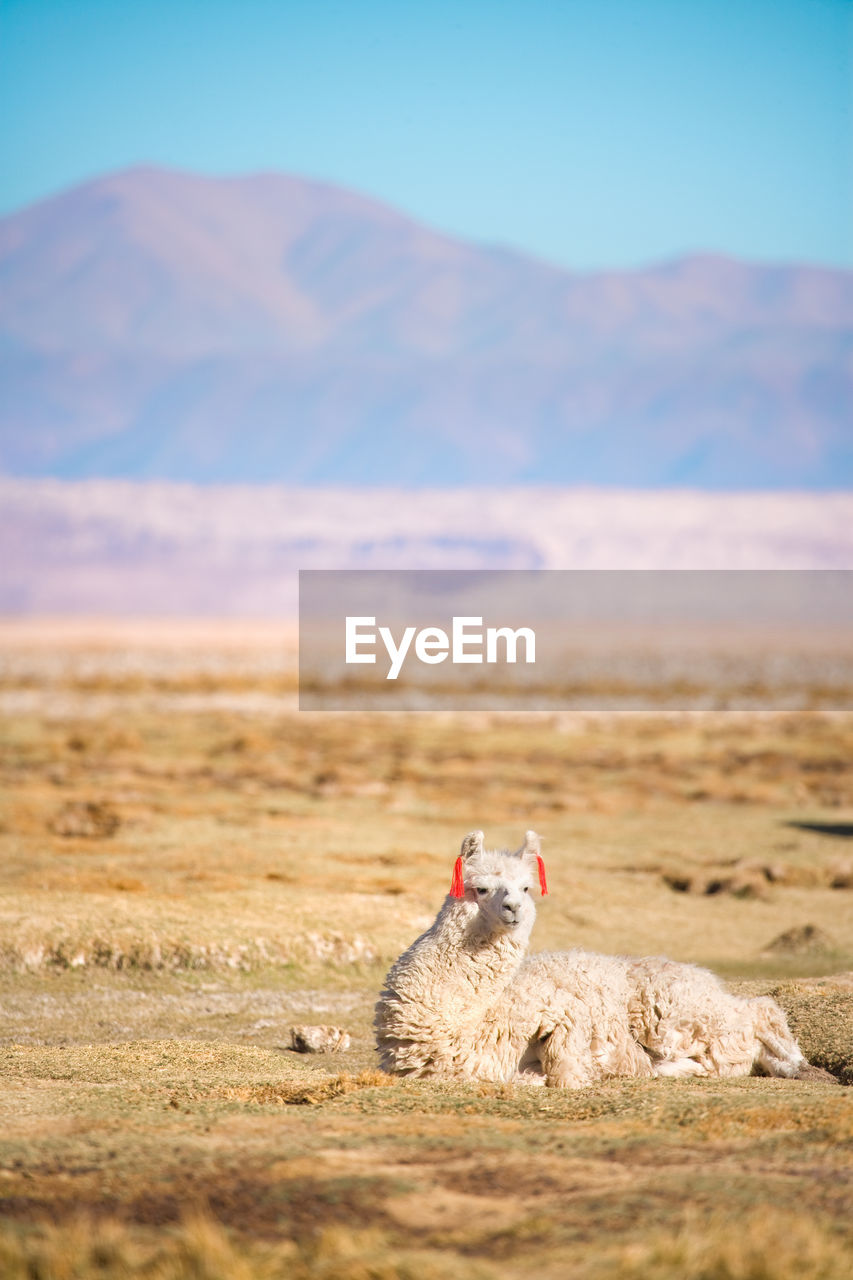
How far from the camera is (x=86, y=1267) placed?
4879mm

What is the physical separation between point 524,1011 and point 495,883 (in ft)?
2.32

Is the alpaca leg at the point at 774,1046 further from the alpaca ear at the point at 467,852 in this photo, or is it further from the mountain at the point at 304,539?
the mountain at the point at 304,539

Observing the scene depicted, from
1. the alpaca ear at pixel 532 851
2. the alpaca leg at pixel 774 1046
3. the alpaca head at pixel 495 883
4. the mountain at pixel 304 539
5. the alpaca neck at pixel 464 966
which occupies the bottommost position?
the alpaca leg at pixel 774 1046

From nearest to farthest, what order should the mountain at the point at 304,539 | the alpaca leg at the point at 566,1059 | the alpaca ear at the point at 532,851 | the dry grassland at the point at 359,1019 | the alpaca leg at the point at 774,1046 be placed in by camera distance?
the dry grassland at the point at 359,1019
the alpaca leg at the point at 566,1059
the alpaca ear at the point at 532,851
the alpaca leg at the point at 774,1046
the mountain at the point at 304,539

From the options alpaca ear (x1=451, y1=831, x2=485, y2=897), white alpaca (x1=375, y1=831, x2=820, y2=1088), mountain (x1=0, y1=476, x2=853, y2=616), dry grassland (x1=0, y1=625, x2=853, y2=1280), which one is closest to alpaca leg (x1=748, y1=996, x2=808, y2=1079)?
white alpaca (x1=375, y1=831, x2=820, y2=1088)

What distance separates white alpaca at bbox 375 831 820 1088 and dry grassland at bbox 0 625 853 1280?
0.42 meters

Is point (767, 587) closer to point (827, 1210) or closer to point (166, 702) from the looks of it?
point (166, 702)

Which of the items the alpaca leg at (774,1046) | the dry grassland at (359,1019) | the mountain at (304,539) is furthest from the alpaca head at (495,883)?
the mountain at (304,539)

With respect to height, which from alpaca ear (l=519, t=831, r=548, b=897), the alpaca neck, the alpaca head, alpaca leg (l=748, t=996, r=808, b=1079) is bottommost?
alpaca leg (l=748, t=996, r=808, b=1079)

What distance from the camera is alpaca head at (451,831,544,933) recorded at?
821cm

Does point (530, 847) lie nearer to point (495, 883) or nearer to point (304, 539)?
point (495, 883)

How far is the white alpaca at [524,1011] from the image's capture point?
8211 millimetres

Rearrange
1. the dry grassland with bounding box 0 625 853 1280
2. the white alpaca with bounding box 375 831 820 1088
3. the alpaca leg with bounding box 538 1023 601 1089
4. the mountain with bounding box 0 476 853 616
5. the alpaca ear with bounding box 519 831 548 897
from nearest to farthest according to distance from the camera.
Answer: the dry grassland with bounding box 0 625 853 1280 → the alpaca leg with bounding box 538 1023 601 1089 → the white alpaca with bounding box 375 831 820 1088 → the alpaca ear with bounding box 519 831 548 897 → the mountain with bounding box 0 476 853 616

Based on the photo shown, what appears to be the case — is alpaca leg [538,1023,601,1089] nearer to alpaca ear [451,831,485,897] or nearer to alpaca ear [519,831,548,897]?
alpaca ear [519,831,548,897]
